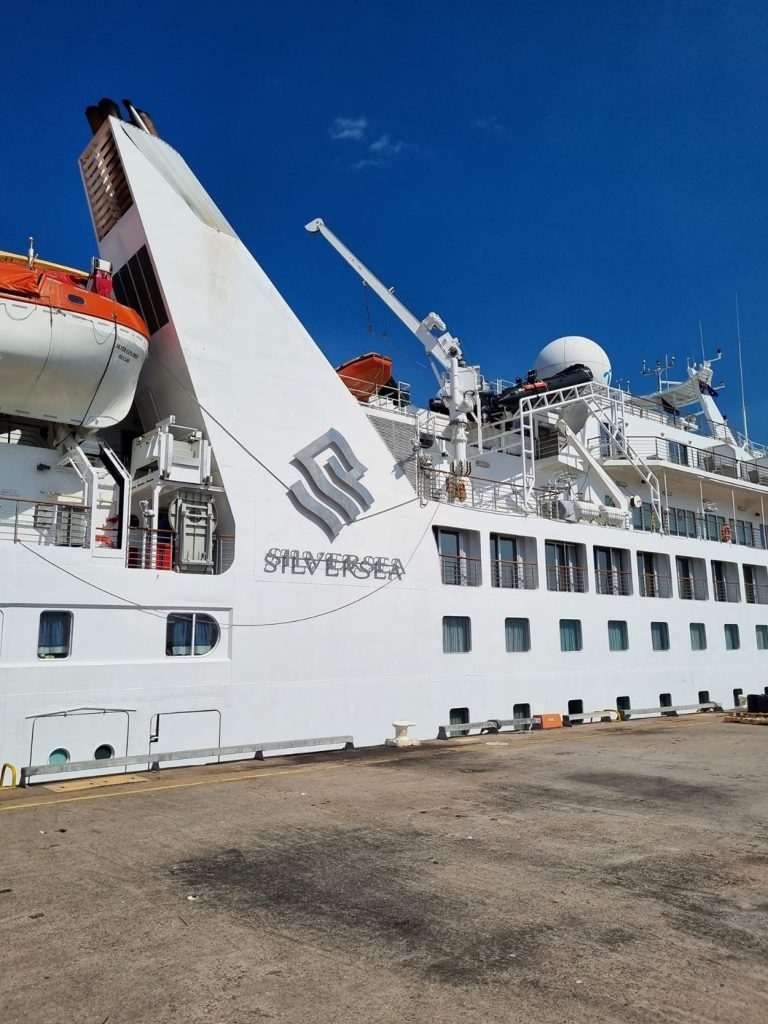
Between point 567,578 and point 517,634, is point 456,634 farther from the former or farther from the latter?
point 567,578

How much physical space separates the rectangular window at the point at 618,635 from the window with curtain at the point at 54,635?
15349 millimetres

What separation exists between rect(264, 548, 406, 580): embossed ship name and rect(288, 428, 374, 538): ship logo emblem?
1.98ft

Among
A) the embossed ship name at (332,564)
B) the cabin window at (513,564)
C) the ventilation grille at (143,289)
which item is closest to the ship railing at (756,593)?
the cabin window at (513,564)

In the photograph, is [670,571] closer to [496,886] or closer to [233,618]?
[233,618]

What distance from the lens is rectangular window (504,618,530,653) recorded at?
62.8 ft

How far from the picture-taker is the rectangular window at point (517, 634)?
19141 millimetres

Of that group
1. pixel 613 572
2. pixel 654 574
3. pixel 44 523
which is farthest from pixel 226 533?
pixel 654 574

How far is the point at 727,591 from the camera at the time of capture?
27.8 metres

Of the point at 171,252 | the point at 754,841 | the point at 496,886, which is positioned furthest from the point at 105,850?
the point at 171,252

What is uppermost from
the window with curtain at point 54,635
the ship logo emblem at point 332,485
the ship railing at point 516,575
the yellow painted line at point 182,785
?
the ship logo emblem at point 332,485

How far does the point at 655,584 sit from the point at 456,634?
9664 mm

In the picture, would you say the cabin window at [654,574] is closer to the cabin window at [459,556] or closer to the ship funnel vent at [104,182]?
the cabin window at [459,556]

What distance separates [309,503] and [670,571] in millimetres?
14818

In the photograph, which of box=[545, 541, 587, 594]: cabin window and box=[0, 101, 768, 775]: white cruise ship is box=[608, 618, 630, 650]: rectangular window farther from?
box=[545, 541, 587, 594]: cabin window
